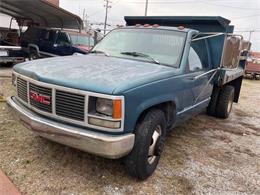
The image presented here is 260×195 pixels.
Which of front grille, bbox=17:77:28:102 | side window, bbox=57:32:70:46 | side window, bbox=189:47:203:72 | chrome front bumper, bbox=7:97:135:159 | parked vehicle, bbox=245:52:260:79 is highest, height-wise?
side window, bbox=189:47:203:72

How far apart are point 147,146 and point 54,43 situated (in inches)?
378

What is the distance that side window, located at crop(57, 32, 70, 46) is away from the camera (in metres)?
11.7

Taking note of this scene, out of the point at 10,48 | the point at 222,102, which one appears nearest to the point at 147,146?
the point at 222,102

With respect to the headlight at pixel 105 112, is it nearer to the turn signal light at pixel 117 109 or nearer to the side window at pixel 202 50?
the turn signal light at pixel 117 109

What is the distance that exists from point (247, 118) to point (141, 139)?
5.16 meters

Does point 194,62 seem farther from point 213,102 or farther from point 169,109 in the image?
point 213,102

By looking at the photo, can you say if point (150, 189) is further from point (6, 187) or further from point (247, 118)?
point (247, 118)

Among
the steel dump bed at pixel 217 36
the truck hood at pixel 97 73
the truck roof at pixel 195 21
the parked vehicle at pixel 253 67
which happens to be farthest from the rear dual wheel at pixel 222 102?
the parked vehicle at pixel 253 67

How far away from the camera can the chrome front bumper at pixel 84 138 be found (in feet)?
9.50

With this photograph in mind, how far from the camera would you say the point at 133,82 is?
3.07m

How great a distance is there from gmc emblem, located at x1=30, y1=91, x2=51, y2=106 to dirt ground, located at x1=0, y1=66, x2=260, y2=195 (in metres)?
0.60

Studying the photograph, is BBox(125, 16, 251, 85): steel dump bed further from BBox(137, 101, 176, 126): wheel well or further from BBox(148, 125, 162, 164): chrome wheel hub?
BBox(148, 125, 162, 164): chrome wheel hub

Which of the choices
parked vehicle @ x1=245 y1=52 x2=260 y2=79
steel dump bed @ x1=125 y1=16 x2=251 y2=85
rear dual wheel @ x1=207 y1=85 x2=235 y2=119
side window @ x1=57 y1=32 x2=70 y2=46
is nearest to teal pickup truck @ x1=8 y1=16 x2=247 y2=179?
steel dump bed @ x1=125 y1=16 x2=251 y2=85

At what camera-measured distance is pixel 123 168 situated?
3.75 m
